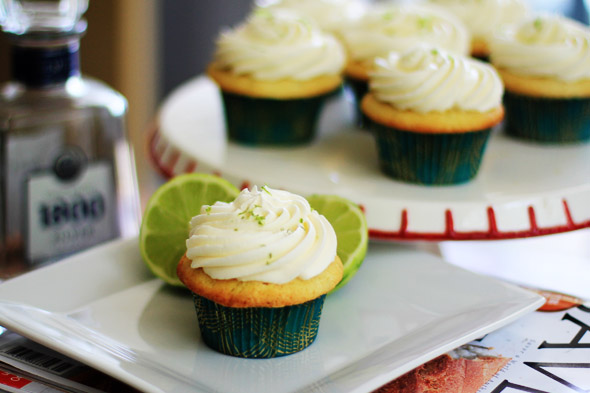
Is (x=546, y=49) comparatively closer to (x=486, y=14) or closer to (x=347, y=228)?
(x=486, y=14)

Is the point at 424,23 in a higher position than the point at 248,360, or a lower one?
higher

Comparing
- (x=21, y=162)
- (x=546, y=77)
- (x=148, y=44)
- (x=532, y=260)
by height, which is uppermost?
(x=546, y=77)

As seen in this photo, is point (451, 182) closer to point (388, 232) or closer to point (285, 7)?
point (388, 232)

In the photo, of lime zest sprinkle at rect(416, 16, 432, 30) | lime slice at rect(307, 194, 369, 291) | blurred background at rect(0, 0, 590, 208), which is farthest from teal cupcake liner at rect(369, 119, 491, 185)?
blurred background at rect(0, 0, 590, 208)

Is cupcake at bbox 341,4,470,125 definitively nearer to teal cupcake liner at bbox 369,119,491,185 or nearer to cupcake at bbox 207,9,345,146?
cupcake at bbox 207,9,345,146

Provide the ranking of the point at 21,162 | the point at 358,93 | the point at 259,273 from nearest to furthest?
the point at 259,273 → the point at 21,162 → the point at 358,93

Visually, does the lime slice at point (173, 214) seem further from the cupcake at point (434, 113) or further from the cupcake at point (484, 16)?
the cupcake at point (484, 16)

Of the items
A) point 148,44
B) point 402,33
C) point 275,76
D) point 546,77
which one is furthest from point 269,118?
point 148,44
